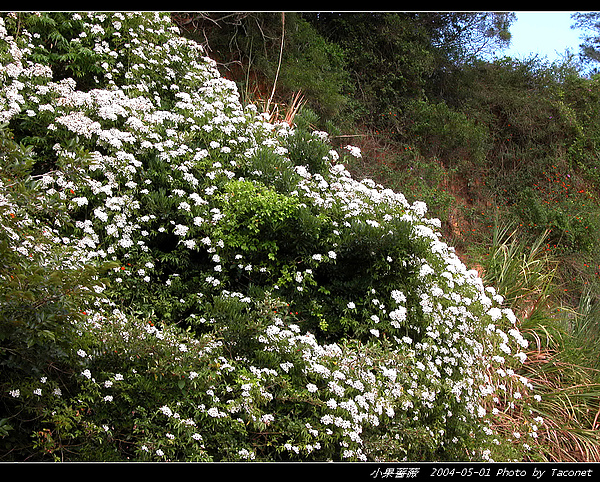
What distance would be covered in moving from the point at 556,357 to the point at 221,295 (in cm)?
383

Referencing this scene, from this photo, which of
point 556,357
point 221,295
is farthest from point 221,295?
point 556,357

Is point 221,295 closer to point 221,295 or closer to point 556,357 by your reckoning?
point 221,295

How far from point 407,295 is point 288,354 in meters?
1.33

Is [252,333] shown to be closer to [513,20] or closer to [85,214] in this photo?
[85,214]

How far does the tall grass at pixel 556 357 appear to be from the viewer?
5043 millimetres

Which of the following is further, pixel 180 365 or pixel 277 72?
pixel 277 72

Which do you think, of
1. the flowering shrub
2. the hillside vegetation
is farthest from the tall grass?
the flowering shrub

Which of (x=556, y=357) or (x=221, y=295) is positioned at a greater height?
(x=556, y=357)

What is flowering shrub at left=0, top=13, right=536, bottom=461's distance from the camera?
10.0 feet

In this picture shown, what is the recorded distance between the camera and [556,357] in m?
5.72

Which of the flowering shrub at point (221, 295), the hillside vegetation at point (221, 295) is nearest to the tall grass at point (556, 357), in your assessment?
the hillside vegetation at point (221, 295)

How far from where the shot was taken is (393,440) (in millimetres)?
3564

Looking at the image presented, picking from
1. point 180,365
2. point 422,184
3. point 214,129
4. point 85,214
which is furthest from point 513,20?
point 180,365
